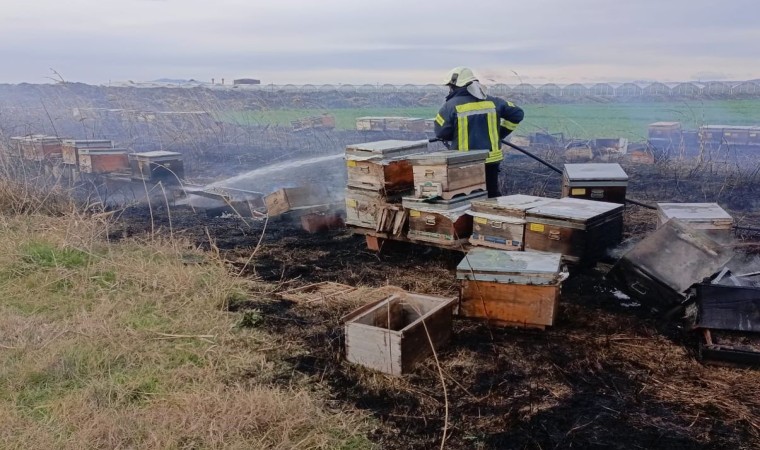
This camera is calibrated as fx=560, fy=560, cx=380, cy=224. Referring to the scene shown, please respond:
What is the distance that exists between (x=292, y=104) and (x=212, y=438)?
107 feet

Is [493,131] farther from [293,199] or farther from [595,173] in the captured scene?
[293,199]

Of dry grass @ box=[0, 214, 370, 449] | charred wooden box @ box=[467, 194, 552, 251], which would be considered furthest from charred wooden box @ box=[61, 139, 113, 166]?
charred wooden box @ box=[467, 194, 552, 251]

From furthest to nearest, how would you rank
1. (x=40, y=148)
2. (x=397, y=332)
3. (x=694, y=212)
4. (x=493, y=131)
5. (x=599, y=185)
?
(x=40, y=148) → (x=493, y=131) → (x=599, y=185) → (x=694, y=212) → (x=397, y=332)

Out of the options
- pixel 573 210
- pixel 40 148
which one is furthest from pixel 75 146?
pixel 573 210

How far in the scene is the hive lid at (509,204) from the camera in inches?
245

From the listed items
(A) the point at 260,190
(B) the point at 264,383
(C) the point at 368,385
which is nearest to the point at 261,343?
(B) the point at 264,383

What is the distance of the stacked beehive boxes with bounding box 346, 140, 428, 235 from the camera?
23.8ft

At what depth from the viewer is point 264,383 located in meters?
4.38

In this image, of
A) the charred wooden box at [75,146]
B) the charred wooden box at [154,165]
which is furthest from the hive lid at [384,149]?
the charred wooden box at [75,146]

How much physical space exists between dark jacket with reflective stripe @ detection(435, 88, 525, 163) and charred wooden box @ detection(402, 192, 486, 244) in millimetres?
907

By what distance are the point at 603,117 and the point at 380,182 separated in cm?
3087

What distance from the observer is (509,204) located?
637 centimetres

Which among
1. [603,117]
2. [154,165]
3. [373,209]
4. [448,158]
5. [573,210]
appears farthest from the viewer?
[603,117]

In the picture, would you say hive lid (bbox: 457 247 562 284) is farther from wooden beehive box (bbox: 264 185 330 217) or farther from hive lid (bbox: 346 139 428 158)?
wooden beehive box (bbox: 264 185 330 217)
